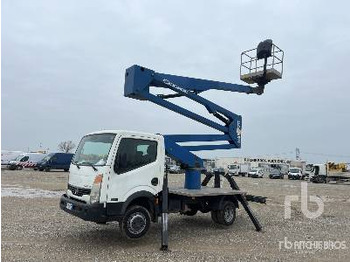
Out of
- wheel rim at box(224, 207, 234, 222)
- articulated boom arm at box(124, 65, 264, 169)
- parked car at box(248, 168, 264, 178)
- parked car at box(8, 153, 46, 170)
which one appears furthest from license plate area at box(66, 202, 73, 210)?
parked car at box(248, 168, 264, 178)

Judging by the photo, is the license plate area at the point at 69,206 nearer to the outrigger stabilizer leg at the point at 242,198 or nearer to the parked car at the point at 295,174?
the outrigger stabilizer leg at the point at 242,198

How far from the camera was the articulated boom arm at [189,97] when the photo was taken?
9677mm

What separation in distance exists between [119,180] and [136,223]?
990 millimetres

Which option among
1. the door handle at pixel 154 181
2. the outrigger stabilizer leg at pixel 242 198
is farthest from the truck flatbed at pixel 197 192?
the door handle at pixel 154 181

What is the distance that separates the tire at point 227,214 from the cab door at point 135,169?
8.75 ft

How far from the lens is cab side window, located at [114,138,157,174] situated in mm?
8086

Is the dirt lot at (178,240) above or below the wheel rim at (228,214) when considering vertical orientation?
below

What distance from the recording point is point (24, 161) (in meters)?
46.4

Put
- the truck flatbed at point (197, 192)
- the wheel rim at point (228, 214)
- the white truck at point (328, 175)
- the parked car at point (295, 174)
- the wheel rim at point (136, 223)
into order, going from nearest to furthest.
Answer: the wheel rim at point (136, 223), the truck flatbed at point (197, 192), the wheel rim at point (228, 214), the white truck at point (328, 175), the parked car at point (295, 174)

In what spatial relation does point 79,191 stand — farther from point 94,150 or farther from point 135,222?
point 135,222

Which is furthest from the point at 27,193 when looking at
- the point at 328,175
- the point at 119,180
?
the point at 328,175

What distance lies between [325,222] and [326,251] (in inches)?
159

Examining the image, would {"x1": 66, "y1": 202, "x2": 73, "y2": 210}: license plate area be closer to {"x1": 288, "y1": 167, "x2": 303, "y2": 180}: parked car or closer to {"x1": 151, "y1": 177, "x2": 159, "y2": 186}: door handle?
{"x1": 151, "y1": 177, "x2": 159, "y2": 186}: door handle

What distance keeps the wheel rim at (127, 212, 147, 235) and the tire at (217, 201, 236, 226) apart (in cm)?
304
